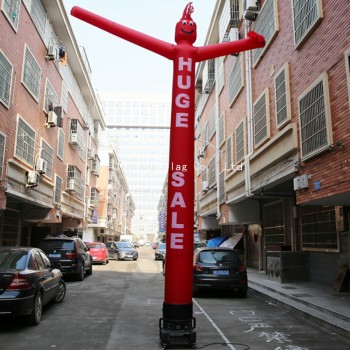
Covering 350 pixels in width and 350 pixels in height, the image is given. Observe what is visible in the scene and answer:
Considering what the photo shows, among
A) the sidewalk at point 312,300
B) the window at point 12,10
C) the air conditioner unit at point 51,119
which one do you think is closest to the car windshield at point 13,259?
the sidewalk at point 312,300

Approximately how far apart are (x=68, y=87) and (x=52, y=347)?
2434 centimetres

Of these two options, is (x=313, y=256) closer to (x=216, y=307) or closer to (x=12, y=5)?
(x=216, y=307)

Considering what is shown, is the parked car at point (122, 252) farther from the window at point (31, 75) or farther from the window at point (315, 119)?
the window at point (315, 119)

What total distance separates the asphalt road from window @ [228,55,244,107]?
10.3 m

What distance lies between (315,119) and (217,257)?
5.00m

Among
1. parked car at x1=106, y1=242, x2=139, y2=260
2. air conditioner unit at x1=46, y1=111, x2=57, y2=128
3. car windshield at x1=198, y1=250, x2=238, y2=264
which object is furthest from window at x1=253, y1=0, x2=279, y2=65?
parked car at x1=106, y1=242, x2=139, y2=260

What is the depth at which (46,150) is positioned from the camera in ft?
71.9

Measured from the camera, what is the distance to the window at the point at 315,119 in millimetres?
9884

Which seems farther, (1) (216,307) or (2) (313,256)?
(2) (313,256)

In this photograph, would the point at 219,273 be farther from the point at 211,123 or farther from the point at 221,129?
the point at 211,123

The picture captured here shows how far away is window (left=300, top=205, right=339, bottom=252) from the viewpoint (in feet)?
42.7

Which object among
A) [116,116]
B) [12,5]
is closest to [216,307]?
[12,5]

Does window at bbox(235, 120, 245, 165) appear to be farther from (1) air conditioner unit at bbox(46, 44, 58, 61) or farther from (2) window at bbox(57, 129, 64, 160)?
(2) window at bbox(57, 129, 64, 160)

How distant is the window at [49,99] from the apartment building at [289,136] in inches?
372
